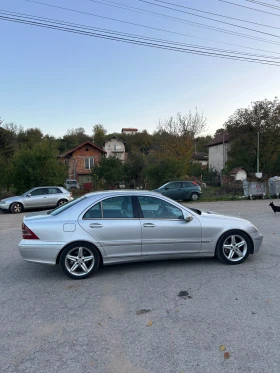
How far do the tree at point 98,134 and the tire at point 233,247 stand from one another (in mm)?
66996

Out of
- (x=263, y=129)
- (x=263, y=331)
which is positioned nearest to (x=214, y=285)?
(x=263, y=331)

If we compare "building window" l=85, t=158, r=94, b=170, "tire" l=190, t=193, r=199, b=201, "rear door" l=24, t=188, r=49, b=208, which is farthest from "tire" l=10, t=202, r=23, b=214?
"building window" l=85, t=158, r=94, b=170

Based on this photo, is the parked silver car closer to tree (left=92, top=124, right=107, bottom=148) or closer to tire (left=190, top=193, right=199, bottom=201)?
tire (left=190, top=193, right=199, bottom=201)

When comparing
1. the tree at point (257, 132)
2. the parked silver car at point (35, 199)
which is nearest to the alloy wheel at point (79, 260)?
the parked silver car at point (35, 199)

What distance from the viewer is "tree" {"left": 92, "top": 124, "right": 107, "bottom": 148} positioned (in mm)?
71756

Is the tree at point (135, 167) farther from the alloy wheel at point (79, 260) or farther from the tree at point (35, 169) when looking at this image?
the alloy wheel at point (79, 260)

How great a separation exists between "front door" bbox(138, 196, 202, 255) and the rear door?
12984 mm

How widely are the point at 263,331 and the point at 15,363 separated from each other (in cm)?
255

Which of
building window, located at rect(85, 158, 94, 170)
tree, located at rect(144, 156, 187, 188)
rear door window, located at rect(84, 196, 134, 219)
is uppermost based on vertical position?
building window, located at rect(85, 158, 94, 170)

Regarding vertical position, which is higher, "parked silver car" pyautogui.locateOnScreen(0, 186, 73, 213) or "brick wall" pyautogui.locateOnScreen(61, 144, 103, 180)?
"brick wall" pyautogui.locateOnScreen(61, 144, 103, 180)

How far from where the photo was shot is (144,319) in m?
3.36

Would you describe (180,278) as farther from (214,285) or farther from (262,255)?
(262,255)

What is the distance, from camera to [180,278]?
4.55 metres

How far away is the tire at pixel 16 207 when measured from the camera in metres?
16.0
